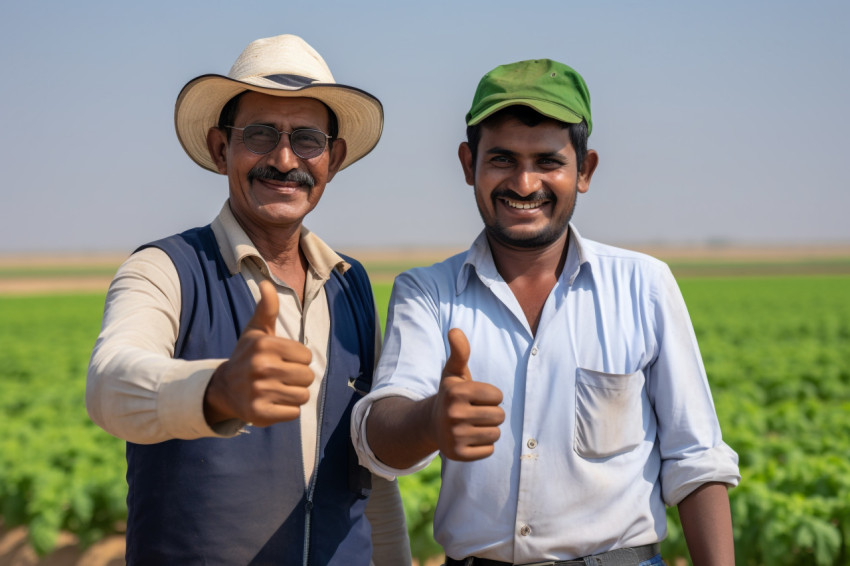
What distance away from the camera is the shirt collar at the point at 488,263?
2543 mm

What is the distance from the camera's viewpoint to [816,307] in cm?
3066

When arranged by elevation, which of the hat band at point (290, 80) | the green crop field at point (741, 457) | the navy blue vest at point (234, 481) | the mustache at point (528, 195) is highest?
the hat band at point (290, 80)

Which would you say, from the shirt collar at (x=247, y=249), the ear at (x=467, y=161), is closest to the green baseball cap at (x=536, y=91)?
the ear at (x=467, y=161)

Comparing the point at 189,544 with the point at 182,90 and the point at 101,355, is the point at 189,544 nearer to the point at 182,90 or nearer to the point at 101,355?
the point at 101,355

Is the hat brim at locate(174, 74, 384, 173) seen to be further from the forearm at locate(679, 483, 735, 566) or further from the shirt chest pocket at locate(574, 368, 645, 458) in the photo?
the forearm at locate(679, 483, 735, 566)

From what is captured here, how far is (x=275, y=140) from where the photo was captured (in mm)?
2734

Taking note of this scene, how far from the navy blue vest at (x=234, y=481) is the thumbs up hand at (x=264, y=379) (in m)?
0.71

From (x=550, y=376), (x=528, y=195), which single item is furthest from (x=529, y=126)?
(x=550, y=376)

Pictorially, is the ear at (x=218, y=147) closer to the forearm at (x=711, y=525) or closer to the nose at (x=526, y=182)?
the nose at (x=526, y=182)

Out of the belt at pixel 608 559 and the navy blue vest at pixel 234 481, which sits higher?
the navy blue vest at pixel 234 481

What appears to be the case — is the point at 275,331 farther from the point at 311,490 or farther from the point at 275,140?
the point at 275,140

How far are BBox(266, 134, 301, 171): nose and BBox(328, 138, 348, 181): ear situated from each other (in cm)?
27

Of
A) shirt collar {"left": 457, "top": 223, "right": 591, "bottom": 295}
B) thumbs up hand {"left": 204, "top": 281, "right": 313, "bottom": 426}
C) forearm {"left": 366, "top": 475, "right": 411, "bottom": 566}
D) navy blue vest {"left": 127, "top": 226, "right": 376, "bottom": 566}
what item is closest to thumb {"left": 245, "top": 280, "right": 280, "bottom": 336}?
thumbs up hand {"left": 204, "top": 281, "right": 313, "bottom": 426}

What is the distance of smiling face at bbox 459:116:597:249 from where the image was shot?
252 centimetres
